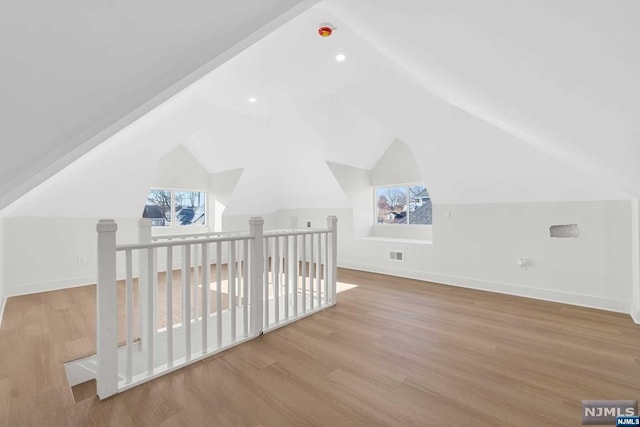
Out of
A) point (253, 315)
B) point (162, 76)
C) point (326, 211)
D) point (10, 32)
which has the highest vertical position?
point (162, 76)

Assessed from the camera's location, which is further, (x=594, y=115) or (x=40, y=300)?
(x=40, y=300)

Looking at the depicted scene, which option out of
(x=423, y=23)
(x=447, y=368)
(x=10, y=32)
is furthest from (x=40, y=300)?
(x=423, y=23)

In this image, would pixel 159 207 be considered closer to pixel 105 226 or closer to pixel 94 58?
pixel 105 226

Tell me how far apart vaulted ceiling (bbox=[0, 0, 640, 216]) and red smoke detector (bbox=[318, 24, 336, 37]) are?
0.17ft

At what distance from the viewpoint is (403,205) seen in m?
5.63

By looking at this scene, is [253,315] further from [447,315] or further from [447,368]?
[447,315]

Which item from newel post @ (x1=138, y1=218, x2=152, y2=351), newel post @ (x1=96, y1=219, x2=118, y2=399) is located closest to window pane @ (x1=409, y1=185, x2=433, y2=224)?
newel post @ (x1=138, y1=218, x2=152, y2=351)

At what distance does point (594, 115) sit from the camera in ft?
4.65

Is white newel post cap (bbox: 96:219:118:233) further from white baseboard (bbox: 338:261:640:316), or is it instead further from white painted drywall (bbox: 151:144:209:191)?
white painted drywall (bbox: 151:144:209:191)

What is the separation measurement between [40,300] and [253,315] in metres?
3.21

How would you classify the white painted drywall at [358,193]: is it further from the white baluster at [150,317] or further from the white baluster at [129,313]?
the white baluster at [129,313]

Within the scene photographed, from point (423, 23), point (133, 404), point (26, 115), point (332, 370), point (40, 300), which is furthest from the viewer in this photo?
point (40, 300)

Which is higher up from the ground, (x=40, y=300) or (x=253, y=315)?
(x=253, y=315)

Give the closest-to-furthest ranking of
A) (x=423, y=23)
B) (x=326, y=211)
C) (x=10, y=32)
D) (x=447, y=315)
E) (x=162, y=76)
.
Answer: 1. (x=10, y=32)
2. (x=162, y=76)
3. (x=423, y=23)
4. (x=447, y=315)
5. (x=326, y=211)
